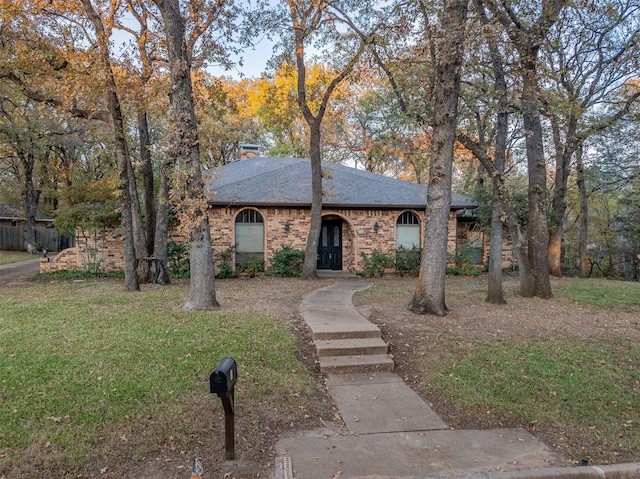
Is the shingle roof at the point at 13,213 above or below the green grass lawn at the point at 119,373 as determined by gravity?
above

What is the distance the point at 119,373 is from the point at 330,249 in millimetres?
11816

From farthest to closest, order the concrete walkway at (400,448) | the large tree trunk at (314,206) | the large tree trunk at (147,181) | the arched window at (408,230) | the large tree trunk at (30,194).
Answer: the large tree trunk at (30,194)
the arched window at (408,230)
the large tree trunk at (314,206)
the large tree trunk at (147,181)
the concrete walkway at (400,448)

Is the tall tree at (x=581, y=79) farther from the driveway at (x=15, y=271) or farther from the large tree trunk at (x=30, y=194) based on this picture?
the large tree trunk at (x=30, y=194)

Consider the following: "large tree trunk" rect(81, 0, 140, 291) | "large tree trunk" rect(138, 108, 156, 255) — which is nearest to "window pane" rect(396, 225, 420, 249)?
"large tree trunk" rect(138, 108, 156, 255)

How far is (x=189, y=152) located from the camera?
771cm

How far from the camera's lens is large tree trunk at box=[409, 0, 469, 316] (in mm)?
7551

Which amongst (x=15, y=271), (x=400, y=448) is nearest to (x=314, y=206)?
(x=400, y=448)

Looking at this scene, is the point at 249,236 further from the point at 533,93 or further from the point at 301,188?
the point at 533,93

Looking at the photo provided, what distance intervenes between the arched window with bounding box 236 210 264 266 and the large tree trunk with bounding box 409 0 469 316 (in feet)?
26.2

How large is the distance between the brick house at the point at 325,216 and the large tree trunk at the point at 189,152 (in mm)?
5789

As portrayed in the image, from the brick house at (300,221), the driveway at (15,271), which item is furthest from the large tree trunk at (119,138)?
the driveway at (15,271)

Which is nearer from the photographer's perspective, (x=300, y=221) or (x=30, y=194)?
(x=300, y=221)

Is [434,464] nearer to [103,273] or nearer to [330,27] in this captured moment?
[330,27]

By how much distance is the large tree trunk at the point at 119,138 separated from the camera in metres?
9.15
